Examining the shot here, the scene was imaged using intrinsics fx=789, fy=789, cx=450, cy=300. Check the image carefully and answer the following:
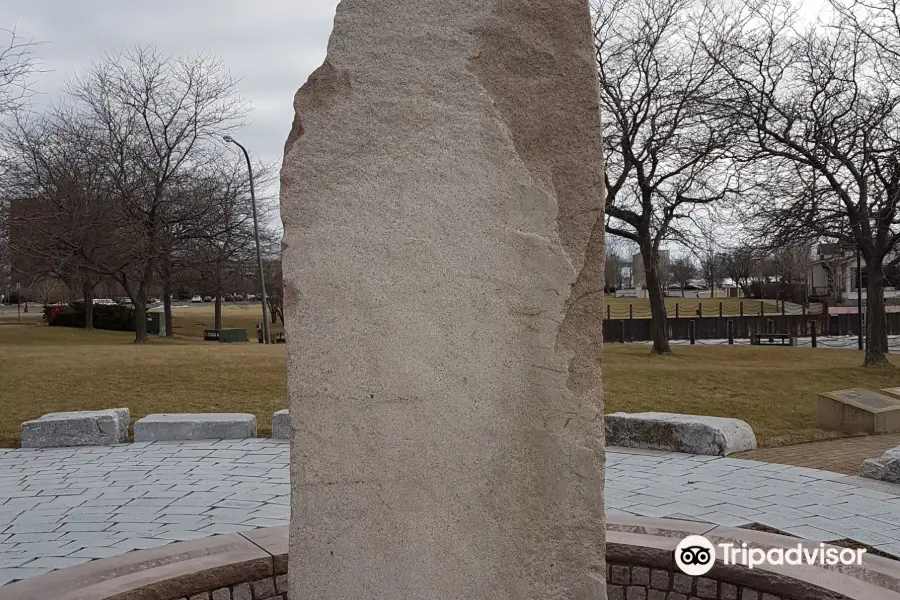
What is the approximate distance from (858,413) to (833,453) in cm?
182

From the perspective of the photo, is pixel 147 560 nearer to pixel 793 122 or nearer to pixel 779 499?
pixel 779 499

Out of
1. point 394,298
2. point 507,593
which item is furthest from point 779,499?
point 394,298

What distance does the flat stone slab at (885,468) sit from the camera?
651 centimetres

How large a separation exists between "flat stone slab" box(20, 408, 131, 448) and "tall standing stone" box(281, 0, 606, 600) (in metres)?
7.10

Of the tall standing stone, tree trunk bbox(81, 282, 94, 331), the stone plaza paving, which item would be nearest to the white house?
tree trunk bbox(81, 282, 94, 331)

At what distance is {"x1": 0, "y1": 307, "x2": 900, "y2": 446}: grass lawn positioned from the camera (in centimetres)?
1160

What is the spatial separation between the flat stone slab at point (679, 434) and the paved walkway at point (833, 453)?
17 centimetres

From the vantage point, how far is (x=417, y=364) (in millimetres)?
2736

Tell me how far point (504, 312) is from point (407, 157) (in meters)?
0.65

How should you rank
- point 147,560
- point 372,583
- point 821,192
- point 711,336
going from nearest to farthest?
point 372,583 → point 147,560 → point 821,192 → point 711,336

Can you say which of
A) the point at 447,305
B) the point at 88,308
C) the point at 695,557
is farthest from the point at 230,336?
the point at 447,305

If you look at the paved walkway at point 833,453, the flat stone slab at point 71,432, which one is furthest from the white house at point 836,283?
the flat stone slab at point 71,432

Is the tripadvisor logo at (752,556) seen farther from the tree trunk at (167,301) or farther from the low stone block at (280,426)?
the tree trunk at (167,301)

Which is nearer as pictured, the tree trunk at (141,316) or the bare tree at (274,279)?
the tree trunk at (141,316)
